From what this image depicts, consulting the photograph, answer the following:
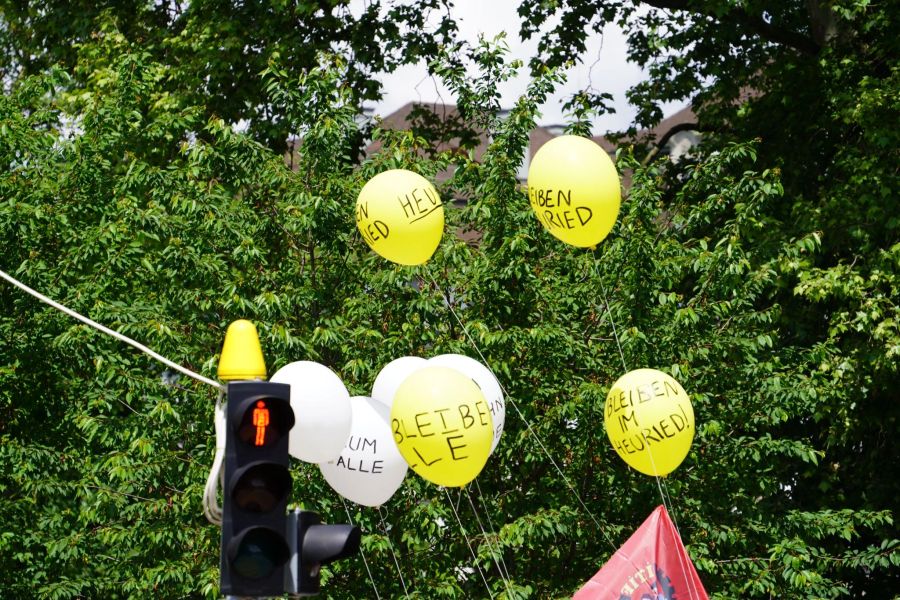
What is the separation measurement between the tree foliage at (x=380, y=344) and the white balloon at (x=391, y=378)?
1.57 meters

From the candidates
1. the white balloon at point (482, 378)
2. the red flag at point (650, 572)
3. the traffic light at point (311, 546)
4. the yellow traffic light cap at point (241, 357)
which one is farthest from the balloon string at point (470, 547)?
the yellow traffic light cap at point (241, 357)

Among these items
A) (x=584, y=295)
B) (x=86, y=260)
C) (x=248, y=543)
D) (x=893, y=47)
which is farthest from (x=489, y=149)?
(x=248, y=543)

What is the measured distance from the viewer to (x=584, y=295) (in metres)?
10.7

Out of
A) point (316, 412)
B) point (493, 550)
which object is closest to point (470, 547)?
point (493, 550)

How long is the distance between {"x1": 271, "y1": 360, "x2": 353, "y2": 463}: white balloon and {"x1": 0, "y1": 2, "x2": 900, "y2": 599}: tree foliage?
256 centimetres

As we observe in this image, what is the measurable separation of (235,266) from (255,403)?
6.48m

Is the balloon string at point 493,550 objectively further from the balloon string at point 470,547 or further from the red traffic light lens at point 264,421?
the red traffic light lens at point 264,421

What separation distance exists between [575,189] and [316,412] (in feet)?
7.37

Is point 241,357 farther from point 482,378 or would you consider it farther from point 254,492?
point 482,378

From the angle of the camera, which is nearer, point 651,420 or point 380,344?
point 651,420

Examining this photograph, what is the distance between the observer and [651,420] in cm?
776

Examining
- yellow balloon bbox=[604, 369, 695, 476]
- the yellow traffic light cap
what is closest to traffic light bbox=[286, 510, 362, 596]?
the yellow traffic light cap

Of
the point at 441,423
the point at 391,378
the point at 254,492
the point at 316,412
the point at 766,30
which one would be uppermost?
the point at 766,30

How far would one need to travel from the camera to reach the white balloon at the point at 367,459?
734 cm
